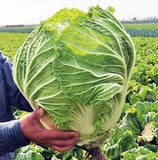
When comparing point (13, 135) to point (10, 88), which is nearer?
point (13, 135)

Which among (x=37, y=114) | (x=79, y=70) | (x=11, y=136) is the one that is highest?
(x=79, y=70)

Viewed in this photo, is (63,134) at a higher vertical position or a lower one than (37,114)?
lower

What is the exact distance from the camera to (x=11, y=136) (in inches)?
71.7

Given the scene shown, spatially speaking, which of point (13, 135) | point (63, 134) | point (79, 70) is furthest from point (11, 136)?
point (79, 70)

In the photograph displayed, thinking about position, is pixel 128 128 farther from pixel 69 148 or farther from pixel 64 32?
pixel 64 32

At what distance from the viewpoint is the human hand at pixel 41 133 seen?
175 centimetres

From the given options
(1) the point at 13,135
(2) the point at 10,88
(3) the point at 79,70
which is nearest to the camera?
(3) the point at 79,70

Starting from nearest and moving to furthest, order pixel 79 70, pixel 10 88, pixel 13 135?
pixel 79 70 → pixel 13 135 → pixel 10 88

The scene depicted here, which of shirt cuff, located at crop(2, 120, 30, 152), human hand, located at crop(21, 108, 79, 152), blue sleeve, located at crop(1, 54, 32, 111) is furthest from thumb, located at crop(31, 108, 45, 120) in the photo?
blue sleeve, located at crop(1, 54, 32, 111)

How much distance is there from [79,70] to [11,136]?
0.61 m

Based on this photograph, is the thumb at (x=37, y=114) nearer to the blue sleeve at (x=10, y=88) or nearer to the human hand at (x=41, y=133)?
the human hand at (x=41, y=133)

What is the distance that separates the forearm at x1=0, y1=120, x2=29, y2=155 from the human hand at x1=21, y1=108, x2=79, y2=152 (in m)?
0.04

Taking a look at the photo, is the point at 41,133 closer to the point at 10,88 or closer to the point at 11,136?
the point at 11,136

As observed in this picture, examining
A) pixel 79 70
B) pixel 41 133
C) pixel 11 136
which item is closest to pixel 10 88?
pixel 11 136
